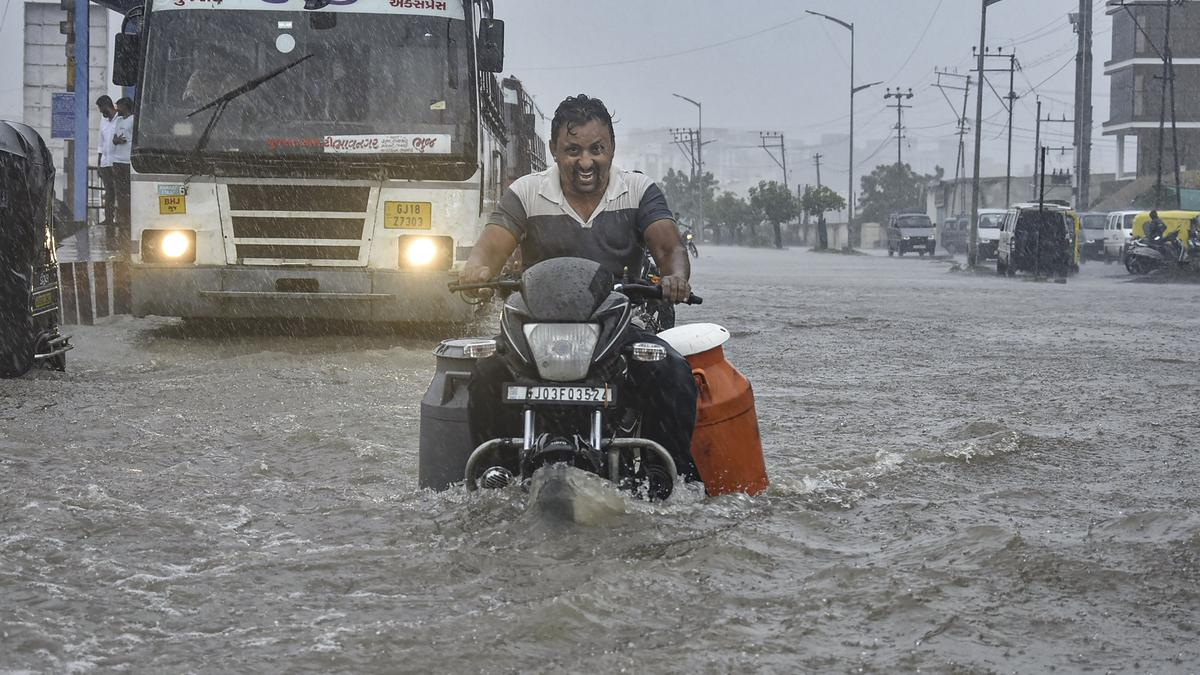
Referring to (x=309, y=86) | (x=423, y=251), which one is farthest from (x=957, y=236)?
(x=309, y=86)

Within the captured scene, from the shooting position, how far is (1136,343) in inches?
597

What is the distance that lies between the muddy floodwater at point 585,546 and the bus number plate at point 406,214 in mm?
2298

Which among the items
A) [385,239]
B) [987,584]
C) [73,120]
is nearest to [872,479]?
[987,584]

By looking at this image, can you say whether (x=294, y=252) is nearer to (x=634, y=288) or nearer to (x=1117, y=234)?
(x=634, y=288)

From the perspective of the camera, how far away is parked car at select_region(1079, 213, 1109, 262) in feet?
180

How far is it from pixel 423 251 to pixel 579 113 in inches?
262

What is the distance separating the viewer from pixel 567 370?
480cm

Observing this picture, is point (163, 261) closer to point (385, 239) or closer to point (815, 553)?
point (385, 239)

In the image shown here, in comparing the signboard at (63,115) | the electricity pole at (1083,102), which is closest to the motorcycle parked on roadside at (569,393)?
the signboard at (63,115)

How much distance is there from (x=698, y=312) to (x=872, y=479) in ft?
41.6

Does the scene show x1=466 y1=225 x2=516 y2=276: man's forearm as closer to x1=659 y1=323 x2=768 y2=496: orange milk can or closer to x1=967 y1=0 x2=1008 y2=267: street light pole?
x1=659 y1=323 x2=768 y2=496: orange milk can

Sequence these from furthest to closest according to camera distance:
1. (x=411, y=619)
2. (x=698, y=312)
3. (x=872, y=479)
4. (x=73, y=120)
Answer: (x=73, y=120) < (x=698, y=312) < (x=872, y=479) < (x=411, y=619)

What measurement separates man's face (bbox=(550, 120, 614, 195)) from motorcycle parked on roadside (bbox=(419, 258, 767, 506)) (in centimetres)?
61

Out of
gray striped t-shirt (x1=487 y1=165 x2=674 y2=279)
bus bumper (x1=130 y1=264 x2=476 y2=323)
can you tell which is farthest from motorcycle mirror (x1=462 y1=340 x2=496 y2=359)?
bus bumper (x1=130 y1=264 x2=476 y2=323)
